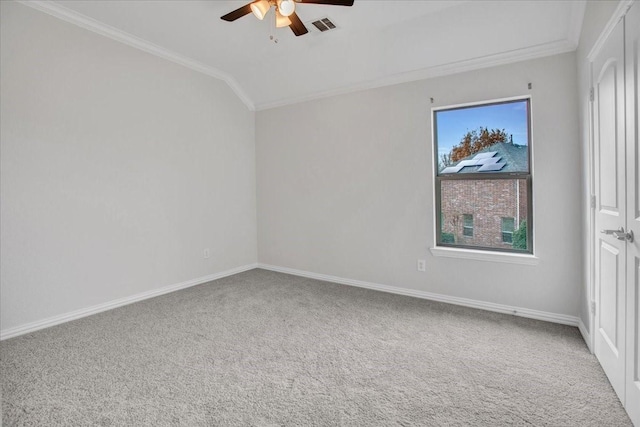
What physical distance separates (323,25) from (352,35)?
0.37 meters

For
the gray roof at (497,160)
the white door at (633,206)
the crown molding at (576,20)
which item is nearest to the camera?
the white door at (633,206)

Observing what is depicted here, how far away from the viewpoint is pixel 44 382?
2.11 m

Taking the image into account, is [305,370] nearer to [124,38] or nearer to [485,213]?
[485,213]

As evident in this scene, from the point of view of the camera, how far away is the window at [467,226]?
140 inches

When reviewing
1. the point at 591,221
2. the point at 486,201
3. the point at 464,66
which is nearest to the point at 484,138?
the point at 486,201

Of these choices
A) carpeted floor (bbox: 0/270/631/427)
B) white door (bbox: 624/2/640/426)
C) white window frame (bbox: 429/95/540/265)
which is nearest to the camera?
white door (bbox: 624/2/640/426)

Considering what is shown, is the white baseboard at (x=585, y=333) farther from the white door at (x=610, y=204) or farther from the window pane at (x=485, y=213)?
the window pane at (x=485, y=213)

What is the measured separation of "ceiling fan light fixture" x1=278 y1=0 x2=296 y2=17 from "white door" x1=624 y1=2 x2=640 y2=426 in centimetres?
201

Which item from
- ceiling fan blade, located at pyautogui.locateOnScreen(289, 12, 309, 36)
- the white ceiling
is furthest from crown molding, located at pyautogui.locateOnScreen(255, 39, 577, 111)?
ceiling fan blade, located at pyautogui.locateOnScreen(289, 12, 309, 36)

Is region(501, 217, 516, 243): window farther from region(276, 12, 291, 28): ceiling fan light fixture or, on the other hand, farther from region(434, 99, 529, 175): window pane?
region(276, 12, 291, 28): ceiling fan light fixture

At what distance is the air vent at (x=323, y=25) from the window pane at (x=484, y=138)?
4.72 ft

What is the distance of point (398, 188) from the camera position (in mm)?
3871

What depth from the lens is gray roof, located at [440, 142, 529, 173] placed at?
3236 mm

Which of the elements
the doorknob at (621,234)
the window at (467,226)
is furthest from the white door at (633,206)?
the window at (467,226)
